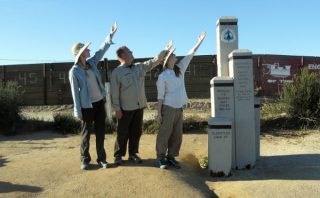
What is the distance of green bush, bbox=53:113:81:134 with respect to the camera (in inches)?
520

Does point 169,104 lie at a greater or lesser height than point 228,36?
lesser

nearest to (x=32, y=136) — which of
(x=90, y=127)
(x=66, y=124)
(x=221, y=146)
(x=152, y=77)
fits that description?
(x=66, y=124)

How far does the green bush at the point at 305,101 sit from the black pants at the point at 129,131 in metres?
5.43

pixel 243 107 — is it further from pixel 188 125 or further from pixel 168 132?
pixel 188 125

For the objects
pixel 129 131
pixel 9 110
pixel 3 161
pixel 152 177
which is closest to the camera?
pixel 152 177

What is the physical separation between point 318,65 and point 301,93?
9.28 meters

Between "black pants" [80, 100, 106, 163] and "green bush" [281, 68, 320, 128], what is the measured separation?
600 centimetres

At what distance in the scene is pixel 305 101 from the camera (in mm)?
12742

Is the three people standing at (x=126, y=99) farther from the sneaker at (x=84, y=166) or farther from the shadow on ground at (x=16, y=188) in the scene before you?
the shadow on ground at (x=16, y=188)

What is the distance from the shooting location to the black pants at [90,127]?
802 centimetres

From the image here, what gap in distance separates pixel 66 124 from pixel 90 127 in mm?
5335

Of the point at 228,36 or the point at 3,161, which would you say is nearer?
the point at 228,36

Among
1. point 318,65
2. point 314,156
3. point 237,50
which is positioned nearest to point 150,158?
point 237,50

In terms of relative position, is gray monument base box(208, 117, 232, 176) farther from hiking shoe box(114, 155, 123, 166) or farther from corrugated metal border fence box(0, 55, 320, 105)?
corrugated metal border fence box(0, 55, 320, 105)
